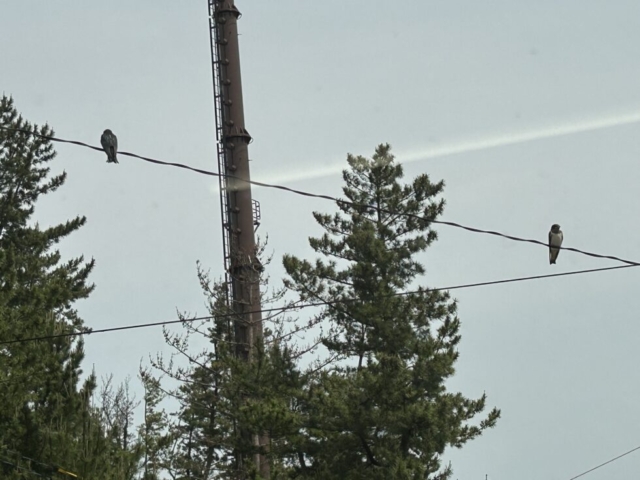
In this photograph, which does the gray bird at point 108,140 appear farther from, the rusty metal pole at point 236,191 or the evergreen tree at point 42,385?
the rusty metal pole at point 236,191

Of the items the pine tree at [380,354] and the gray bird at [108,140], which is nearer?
the gray bird at [108,140]

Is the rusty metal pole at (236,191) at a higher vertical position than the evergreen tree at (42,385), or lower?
higher

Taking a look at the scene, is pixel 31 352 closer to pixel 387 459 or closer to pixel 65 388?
pixel 65 388

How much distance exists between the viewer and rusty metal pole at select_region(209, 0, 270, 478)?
3300 cm

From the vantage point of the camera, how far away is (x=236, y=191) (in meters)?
34.2

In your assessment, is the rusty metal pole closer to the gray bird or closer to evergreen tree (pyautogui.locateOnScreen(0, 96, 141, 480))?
evergreen tree (pyautogui.locateOnScreen(0, 96, 141, 480))

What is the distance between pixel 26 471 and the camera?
17.5m

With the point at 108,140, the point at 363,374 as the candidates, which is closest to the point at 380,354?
the point at 363,374

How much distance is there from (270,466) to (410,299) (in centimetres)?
522

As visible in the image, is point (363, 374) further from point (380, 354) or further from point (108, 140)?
point (108, 140)

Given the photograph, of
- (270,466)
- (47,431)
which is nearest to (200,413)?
(270,466)

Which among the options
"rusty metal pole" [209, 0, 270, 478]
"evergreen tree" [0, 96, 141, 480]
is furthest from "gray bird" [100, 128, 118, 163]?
"rusty metal pole" [209, 0, 270, 478]

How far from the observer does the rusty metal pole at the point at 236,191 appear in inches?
1299

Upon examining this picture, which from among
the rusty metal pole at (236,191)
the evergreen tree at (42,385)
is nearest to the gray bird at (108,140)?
the evergreen tree at (42,385)
